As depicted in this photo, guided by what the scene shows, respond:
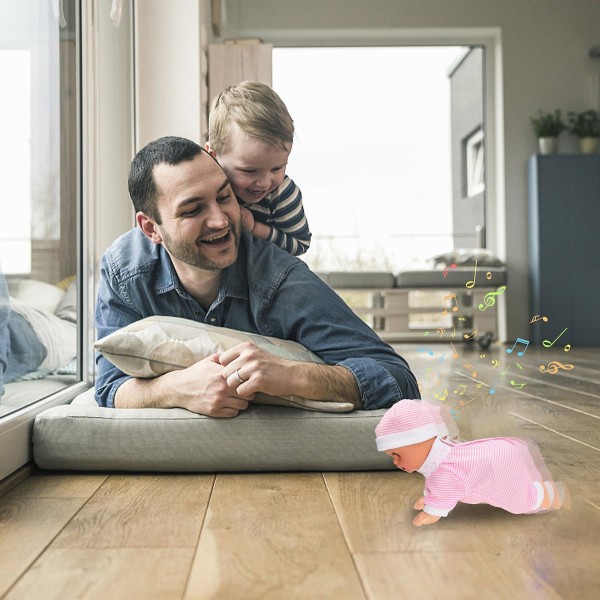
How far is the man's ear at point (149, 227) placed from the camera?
5.99ft

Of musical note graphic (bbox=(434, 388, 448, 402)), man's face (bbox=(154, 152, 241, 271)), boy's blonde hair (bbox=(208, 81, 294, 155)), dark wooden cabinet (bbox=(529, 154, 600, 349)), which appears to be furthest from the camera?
dark wooden cabinet (bbox=(529, 154, 600, 349))

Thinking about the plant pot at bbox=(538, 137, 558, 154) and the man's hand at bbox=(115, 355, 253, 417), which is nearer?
the man's hand at bbox=(115, 355, 253, 417)

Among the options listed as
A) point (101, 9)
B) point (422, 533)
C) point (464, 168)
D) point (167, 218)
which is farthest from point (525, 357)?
point (422, 533)

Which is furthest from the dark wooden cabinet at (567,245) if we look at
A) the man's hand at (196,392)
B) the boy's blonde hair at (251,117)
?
the man's hand at (196,392)

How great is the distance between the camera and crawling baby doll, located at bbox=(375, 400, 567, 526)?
4.11 ft

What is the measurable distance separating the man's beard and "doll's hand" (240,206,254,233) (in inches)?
6.7

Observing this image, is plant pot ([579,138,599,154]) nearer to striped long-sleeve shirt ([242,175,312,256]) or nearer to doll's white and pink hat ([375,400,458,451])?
striped long-sleeve shirt ([242,175,312,256])

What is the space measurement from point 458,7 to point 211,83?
3.64m

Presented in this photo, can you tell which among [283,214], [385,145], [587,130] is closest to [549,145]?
[587,130]

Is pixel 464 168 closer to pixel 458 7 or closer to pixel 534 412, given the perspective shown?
pixel 458 7

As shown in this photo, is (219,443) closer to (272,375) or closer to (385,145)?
(272,375)

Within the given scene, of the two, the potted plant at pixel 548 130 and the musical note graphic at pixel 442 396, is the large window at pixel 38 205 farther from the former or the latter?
the potted plant at pixel 548 130

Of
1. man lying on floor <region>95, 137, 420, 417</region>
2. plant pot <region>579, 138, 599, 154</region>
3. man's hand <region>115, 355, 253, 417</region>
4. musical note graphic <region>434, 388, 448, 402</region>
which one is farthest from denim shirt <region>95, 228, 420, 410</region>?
plant pot <region>579, 138, 599, 154</region>

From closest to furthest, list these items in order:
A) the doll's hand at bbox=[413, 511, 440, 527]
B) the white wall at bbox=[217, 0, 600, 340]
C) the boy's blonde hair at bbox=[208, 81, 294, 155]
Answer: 1. the doll's hand at bbox=[413, 511, 440, 527]
2. the boy's blonde hair at bbox=[208, 81, 294, 155]
3. the white wall at bbox=[217, 0, 600, 340]
